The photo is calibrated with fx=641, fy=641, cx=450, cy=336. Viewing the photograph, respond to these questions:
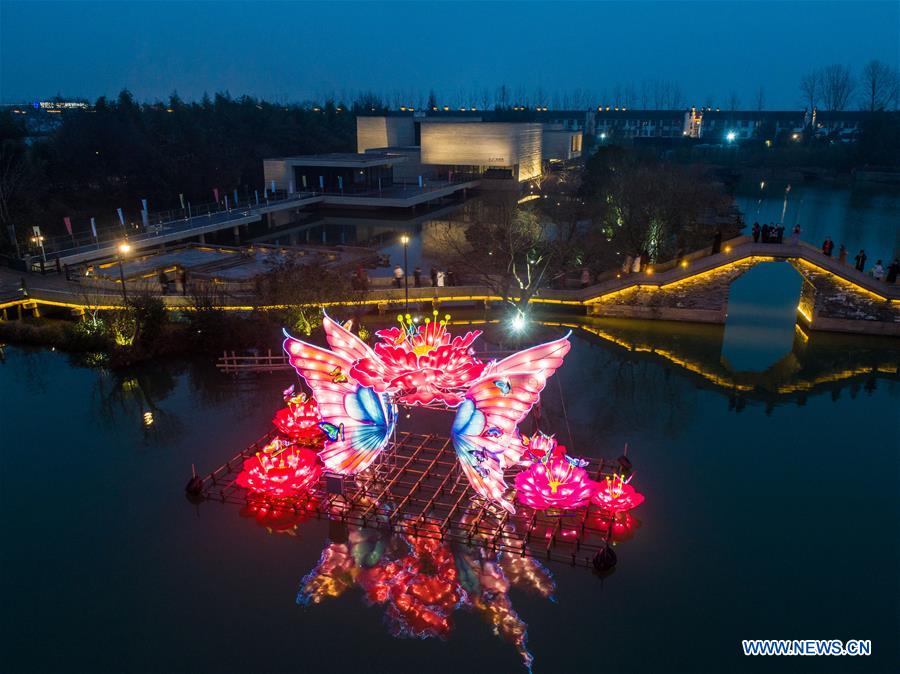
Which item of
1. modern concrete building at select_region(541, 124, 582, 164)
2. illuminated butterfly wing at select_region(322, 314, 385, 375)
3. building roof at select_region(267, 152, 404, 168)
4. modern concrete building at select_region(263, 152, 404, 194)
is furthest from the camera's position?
modern concrete building at select_region(541, 124, 582, 164)

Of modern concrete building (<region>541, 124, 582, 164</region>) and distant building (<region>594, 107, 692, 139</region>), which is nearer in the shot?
modern concrete building (<region>541, 124, 582, 164</region>)

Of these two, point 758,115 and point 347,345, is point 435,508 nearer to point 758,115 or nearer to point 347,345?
point 347,345

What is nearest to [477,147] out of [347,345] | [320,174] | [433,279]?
[320,174]

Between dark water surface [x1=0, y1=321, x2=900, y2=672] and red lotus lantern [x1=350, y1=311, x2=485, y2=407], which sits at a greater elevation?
red lotus lantern [x1=350, y1=311, x2=485, y2=407]

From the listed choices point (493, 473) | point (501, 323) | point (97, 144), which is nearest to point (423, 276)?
point (501, 323)

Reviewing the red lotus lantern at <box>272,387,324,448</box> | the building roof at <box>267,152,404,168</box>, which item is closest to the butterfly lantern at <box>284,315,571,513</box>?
the red lotus lantern at <box>272,387,324,448</box>

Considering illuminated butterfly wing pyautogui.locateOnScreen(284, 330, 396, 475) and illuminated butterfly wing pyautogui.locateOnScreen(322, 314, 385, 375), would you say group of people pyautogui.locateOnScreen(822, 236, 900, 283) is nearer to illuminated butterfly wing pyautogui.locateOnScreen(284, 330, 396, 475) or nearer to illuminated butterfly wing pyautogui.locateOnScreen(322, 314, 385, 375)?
illuminated butterfly wing pyautogui.locateOnScreen(322, 314, 385, 375)

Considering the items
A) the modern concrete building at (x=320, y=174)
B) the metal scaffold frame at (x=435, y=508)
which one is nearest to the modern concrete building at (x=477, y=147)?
the modern concrete building at (x=320, y=174)
